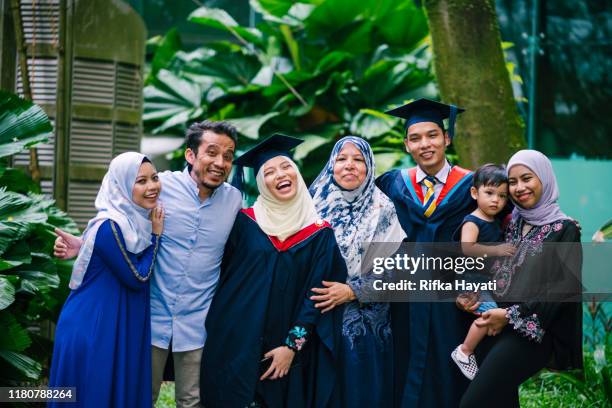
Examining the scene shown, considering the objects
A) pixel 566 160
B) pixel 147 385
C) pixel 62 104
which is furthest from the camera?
pixel 566 160

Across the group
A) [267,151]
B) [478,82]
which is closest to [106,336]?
[267,151]

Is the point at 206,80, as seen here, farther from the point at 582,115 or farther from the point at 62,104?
the point at 582,115

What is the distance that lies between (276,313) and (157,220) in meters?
0.75

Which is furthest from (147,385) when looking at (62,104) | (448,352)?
(62,104)

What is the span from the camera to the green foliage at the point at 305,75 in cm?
888

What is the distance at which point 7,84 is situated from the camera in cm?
618

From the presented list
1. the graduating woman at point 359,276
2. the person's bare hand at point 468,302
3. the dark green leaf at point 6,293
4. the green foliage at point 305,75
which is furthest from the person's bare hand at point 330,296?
the green foliage at point 305,75

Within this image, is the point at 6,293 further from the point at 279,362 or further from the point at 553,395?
the point at 553,395

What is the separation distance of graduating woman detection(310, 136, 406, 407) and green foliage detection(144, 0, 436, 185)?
14.3 feet

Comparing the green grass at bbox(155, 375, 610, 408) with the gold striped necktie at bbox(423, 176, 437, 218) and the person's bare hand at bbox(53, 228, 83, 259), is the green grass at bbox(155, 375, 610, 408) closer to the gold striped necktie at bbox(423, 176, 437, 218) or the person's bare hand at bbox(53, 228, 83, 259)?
the person's bare hand at bbox(53, 228, 83, 259)

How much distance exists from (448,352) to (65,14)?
12.5 feet

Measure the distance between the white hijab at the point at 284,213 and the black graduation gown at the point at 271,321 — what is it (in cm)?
4

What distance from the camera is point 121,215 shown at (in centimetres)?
388

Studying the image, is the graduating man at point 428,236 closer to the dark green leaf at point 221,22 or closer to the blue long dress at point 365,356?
the blue long dress at point 365,356
